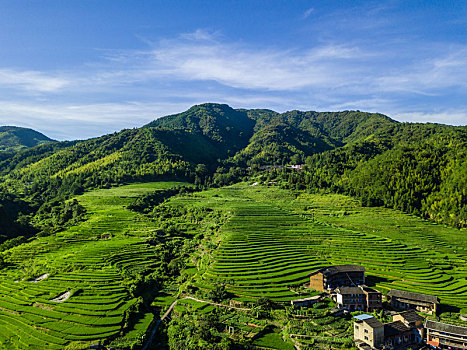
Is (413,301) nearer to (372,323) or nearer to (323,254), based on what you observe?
(372,323)

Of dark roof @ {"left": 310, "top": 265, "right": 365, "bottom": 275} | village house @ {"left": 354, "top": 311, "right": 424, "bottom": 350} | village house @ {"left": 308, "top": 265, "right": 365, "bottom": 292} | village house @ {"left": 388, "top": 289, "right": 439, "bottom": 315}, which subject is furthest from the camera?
dark roof @ {"left": 310, "top": 265, "right": 365, "bottom": 275}

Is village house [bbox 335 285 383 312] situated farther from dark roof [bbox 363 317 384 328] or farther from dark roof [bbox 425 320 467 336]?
dark roof [bbox 425 320 467 336]

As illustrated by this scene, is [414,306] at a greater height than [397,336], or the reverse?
[414,306]

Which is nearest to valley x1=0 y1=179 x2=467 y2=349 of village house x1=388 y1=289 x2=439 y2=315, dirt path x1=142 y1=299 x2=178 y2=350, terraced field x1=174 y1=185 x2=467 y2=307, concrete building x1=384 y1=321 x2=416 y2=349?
terraced field x1=174 y1=185 x2=467 y2=307

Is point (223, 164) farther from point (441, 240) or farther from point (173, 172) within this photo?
point (441, 240)

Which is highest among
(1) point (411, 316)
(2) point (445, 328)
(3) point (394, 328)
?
(2) point (445, 328)

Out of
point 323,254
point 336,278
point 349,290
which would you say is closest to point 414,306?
point 349,290

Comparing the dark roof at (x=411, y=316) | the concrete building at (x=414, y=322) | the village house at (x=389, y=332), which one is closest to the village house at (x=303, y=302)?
the village house at (x=389, y=332)

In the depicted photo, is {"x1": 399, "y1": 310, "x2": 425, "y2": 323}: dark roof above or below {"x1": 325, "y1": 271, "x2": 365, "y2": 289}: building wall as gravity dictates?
below
